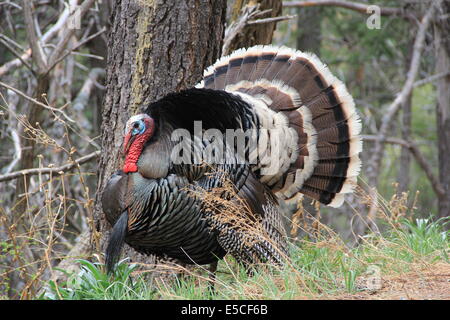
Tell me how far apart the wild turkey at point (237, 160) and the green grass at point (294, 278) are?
0.16 meters

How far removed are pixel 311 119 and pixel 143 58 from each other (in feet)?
4.14

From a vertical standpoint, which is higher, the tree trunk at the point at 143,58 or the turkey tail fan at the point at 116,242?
the tree trunk at the point at 143,58

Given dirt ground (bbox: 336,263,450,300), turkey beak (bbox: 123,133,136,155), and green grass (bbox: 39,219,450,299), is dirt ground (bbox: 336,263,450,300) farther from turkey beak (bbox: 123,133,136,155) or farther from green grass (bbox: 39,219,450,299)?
turkey beak (bbox: 123,133,136,155)

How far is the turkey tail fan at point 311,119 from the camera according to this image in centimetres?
457

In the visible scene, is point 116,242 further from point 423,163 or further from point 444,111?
point 444,111

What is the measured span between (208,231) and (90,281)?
2.57 feet

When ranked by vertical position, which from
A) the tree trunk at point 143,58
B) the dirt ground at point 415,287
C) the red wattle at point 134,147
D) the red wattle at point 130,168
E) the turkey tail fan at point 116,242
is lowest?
the dirt ground at point 415,287

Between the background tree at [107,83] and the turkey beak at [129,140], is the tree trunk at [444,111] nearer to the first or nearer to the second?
the background tree at [107,83]

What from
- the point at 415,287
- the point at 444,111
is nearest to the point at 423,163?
the point at 444,111

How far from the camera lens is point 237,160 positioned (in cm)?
420

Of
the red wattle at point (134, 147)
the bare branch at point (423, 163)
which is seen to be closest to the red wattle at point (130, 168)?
the red wattle at point (134, 147)

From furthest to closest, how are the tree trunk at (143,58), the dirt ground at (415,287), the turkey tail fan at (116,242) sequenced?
1. the tree trunk at (143,58)
2. the turkey tail fan at (116,242)
3. the dirt ground at (415,287)

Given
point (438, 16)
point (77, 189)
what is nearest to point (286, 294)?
point (77, 189)

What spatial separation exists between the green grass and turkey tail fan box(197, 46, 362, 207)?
531 mm
